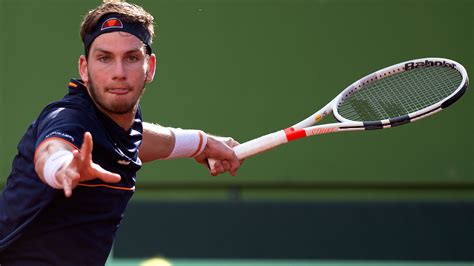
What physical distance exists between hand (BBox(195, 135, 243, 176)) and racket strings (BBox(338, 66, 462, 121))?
521 mm

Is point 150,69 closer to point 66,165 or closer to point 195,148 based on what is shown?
point 195,148

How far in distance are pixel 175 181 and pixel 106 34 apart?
3.39m

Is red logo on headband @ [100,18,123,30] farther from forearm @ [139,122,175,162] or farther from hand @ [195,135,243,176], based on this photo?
hand @ [195,135,243,176]

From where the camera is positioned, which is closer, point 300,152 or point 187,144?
point 187,144

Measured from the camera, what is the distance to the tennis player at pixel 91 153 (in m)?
2.37

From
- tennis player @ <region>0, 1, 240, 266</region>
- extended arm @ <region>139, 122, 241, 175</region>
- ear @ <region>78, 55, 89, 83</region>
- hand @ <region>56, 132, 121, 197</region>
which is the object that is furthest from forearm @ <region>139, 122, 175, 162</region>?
hand @ <region>56, 132, 121, 197</region>

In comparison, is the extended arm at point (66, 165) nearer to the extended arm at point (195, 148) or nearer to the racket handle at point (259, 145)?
the extended arm at point (195, 148)

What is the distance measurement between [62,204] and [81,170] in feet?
1.31

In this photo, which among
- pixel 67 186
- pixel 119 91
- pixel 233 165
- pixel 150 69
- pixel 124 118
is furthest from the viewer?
pixel 233 165

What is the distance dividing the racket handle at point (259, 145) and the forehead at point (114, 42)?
868 mm

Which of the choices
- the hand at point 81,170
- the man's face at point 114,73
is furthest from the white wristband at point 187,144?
the hand at point 81,170

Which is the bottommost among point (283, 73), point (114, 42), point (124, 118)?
point (283, 73)

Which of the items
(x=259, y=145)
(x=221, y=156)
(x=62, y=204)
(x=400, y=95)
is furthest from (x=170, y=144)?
(x=400, y=95)

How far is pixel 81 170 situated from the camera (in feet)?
6.71
